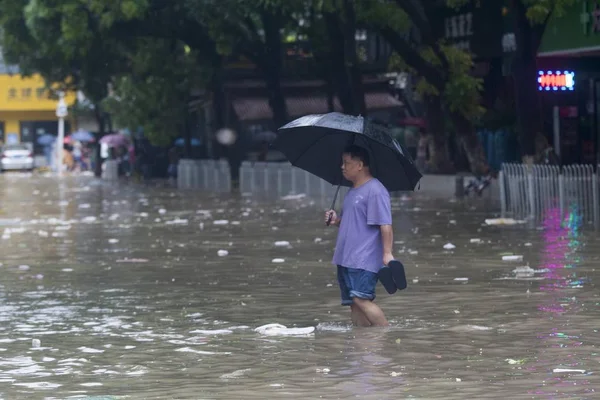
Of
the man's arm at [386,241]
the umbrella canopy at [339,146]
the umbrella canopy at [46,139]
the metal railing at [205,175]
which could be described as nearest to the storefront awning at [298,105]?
the metal railing at [205,175]

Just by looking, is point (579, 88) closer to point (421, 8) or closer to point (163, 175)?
point (421, 8)

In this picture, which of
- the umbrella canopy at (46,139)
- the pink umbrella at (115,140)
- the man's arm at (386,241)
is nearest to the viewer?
the man's arm at (386,241)

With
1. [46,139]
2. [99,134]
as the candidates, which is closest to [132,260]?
[99,134]

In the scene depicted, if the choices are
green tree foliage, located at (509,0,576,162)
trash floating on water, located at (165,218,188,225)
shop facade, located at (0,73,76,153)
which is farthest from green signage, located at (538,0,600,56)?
shop facade, located at (0,73,76,153)

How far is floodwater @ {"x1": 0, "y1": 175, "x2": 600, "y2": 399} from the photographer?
905 cm

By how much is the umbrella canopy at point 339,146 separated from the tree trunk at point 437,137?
2588 centimetres

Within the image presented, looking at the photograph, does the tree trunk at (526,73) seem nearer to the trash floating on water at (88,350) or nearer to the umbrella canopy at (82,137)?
the trash floating on water at (88,350)

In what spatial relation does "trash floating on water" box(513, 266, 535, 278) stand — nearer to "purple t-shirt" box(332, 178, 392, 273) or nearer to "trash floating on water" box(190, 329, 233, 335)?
"purple t-shirt" box(332, 178, 392, 273)

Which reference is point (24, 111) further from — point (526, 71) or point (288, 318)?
point (288, 318)

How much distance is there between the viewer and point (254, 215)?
3000cm

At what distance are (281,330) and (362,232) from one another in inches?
40.2

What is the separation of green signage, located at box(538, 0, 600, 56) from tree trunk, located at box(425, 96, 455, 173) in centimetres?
598

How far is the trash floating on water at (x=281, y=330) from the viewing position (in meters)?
11.3

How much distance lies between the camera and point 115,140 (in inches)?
2613
